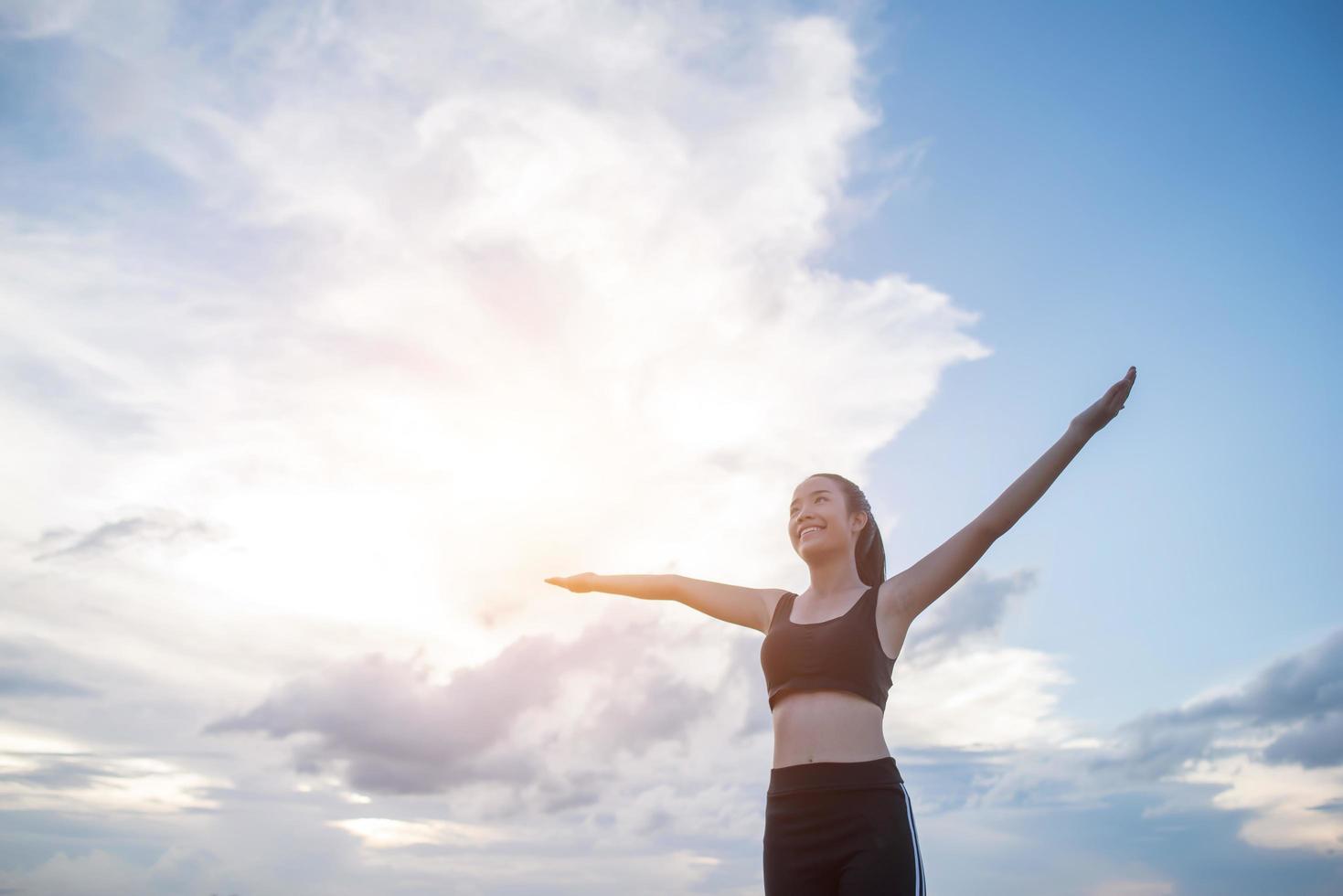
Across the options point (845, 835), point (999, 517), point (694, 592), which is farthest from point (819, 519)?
point (845, 835)

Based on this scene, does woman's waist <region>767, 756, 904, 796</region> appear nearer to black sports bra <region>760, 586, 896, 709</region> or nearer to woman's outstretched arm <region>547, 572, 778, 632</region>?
black sports bra <region>760, 586, 896, 709</region>

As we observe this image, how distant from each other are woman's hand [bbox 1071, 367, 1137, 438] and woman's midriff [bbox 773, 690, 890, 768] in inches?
92.0

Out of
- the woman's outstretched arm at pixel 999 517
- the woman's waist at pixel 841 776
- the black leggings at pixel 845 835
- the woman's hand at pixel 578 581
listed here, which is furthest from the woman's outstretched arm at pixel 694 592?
the black leggings at pixel 845 835

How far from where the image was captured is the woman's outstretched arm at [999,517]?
6395 millimetres

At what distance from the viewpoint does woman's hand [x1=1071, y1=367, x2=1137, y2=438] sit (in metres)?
6.46

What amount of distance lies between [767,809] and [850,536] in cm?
219

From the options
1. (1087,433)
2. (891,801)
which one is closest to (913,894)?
(891,801)

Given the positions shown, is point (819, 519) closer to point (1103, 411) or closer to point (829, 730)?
point (829, 730)

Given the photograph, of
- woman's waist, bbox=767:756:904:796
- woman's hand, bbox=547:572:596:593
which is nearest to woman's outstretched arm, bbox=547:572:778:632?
woman's hand, bbox=547:572:596:593

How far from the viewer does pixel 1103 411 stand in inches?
255

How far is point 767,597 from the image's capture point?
7.65 meters

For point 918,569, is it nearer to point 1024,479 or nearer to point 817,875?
point 1024,479

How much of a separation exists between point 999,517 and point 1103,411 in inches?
39.8

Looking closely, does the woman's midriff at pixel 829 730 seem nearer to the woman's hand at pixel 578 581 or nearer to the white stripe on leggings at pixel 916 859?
the white stripe on leggings at pixel 916 859
